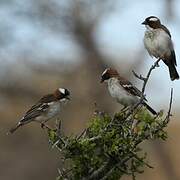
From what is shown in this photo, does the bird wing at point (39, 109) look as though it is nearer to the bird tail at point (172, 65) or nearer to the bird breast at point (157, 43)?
the bird breast at point (157, 43)

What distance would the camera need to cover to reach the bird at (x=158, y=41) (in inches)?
285

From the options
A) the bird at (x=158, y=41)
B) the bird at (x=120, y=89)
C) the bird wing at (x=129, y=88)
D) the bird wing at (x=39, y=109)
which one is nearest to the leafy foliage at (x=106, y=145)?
the bird at (x=120, y=89)

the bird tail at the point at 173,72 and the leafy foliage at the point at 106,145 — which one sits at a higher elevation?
the bird tail at the point at 173,72

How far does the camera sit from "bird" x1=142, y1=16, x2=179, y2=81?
725cm

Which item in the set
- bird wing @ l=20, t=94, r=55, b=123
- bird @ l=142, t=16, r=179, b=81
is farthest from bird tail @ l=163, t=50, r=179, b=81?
bird wing @ l=20, t=94, r=55, b=123

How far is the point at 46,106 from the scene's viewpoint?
7.71m

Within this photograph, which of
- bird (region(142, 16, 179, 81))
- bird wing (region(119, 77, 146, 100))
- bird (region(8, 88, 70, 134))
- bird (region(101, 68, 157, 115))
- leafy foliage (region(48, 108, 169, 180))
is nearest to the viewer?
leafy foliage (region(48, 108, 169, 180))

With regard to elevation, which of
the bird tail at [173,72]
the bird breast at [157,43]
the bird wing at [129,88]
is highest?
the bird breast at [157,43]

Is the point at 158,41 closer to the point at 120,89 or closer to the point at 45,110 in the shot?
the point at 120,89

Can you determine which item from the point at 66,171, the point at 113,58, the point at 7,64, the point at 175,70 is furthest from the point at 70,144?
the point at 113,58

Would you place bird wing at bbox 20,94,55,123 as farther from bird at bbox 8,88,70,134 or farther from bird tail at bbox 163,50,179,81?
bird tail at bbox 163,50,179,81

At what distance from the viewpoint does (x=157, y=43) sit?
24.2 feet

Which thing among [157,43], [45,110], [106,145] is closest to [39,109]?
[45,110]

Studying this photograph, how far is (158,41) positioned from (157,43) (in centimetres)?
2
